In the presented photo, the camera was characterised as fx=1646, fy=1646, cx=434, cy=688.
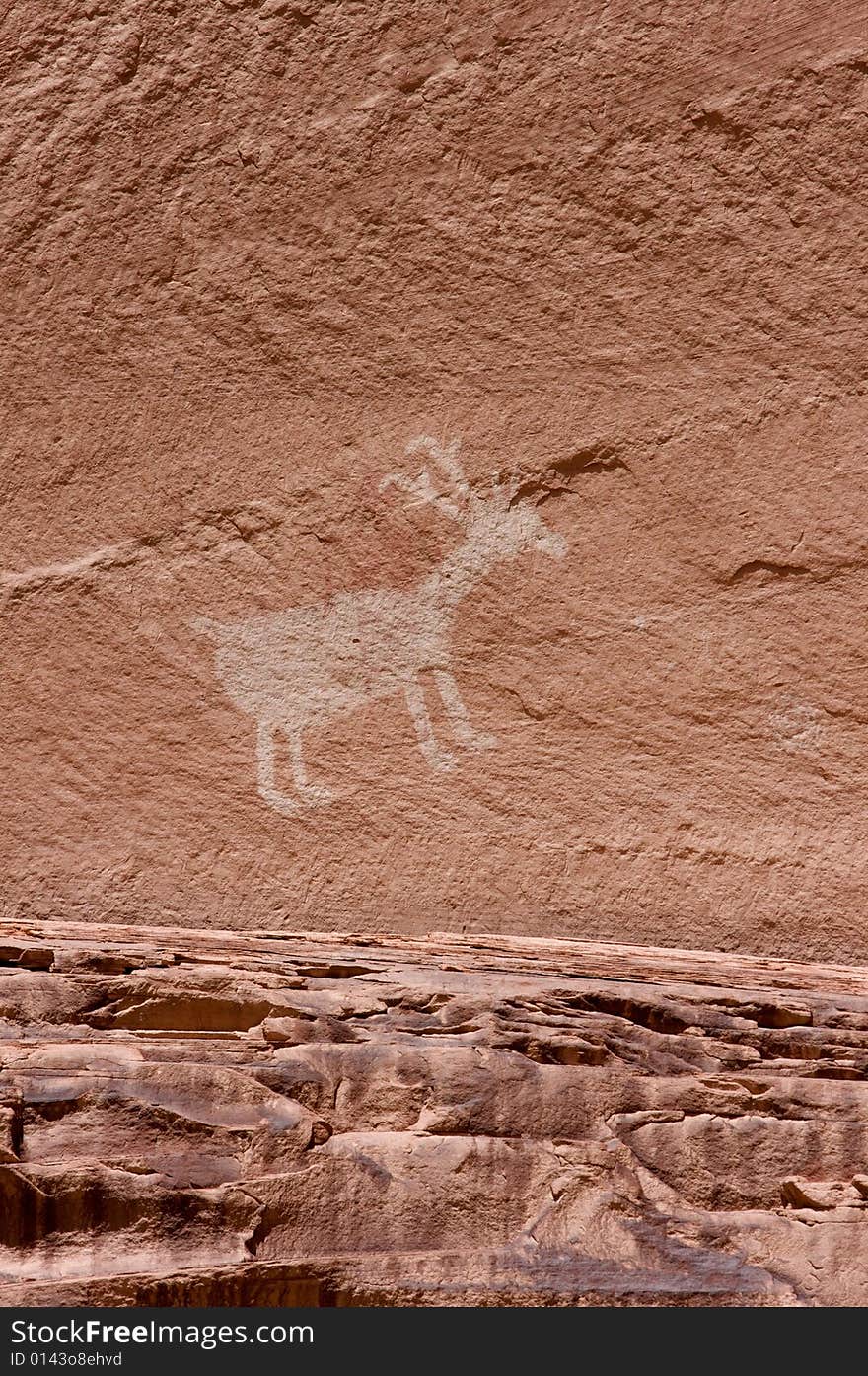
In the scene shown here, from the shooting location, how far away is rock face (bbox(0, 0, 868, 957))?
361 centimetres

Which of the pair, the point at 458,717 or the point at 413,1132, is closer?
the point at 413,1132

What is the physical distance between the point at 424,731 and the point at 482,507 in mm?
519

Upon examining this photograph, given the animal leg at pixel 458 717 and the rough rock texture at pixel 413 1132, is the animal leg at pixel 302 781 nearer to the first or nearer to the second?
the animal leg at pixel 458 717

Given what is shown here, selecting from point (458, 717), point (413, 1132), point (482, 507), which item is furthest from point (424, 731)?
point (413, 1132)

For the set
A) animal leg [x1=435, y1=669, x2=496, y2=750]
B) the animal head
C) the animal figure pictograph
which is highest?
the animal head

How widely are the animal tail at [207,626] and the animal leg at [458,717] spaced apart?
0.50m

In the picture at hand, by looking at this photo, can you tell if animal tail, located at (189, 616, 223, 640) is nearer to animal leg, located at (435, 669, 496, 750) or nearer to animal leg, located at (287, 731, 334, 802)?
animal leg, located at (287, 731, 334, 802)

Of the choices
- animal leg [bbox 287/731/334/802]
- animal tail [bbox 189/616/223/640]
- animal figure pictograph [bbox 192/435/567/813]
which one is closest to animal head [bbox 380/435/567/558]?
animal figure pictograph [bbox 192/435/567/813]

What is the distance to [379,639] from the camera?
12.1 ft

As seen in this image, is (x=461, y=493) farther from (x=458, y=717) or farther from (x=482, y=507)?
(x=458, y=717)

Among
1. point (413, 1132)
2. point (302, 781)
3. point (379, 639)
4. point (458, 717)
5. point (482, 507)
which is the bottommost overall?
point (413, 1132)

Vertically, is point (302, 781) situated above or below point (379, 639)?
below

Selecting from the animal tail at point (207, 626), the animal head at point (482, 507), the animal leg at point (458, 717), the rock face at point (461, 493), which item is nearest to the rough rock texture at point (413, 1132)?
the rock face at point (461, 493)

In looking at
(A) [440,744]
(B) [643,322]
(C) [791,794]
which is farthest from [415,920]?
(B) [643,322]
